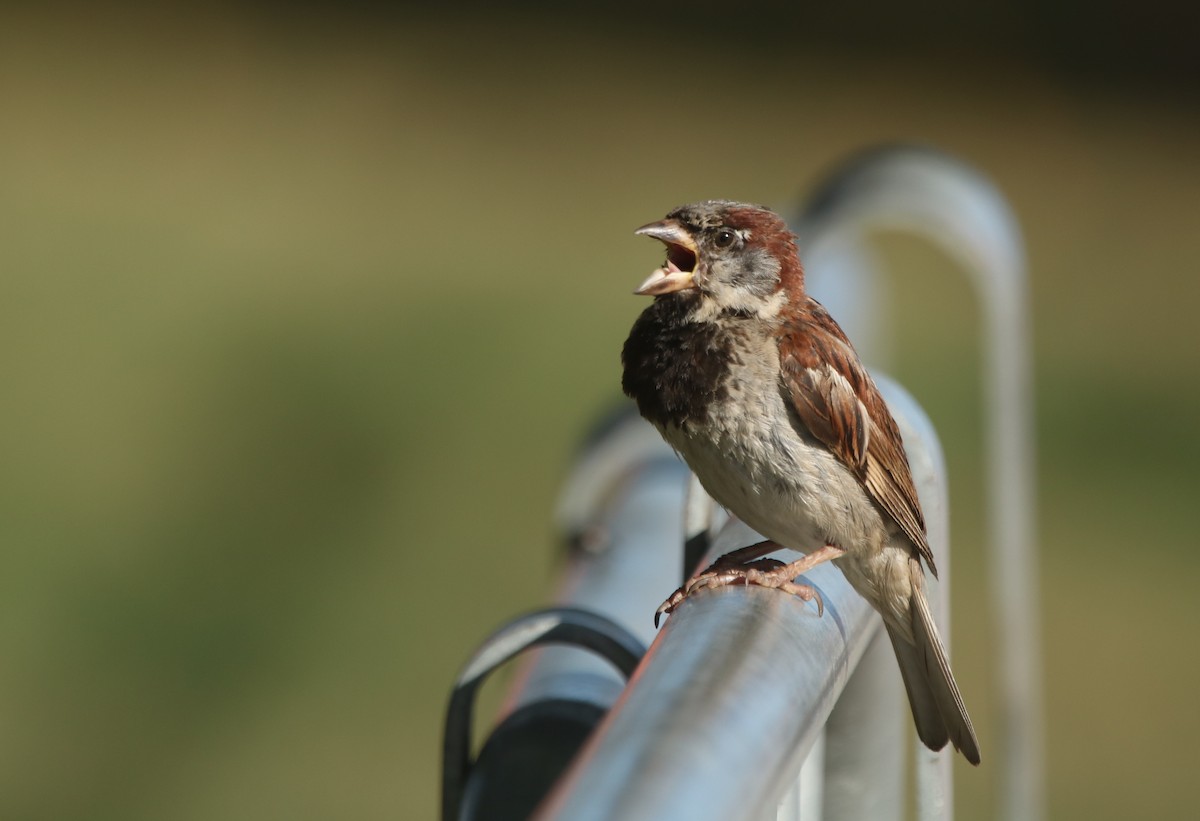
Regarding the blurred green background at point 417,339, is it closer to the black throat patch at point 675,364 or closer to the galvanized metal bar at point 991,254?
the galvanized metal bar at point 991,254

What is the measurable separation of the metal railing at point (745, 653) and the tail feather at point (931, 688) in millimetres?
24

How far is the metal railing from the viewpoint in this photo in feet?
2.83

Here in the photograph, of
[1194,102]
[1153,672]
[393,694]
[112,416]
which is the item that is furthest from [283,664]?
[1194,102]

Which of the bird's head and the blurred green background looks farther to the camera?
the blurred green background

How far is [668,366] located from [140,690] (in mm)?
4240

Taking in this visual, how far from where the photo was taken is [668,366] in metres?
1.96

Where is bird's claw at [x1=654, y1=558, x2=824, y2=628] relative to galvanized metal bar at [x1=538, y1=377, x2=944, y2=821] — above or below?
below

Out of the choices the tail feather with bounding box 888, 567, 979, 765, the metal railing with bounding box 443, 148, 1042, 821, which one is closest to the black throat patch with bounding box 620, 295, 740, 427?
the metal railing with bounding box 443, 148, 1042, 821

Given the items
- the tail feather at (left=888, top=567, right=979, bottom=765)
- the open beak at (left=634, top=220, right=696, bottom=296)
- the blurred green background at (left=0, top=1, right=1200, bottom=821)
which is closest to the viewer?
the tail feather at (left=888, top=567, right=979, bottom=765)

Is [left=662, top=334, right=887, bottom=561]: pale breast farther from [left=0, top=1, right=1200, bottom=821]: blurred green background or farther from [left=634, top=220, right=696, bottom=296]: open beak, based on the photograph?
[left=0, top=1, right=1200, bottom=821]: blurred green background

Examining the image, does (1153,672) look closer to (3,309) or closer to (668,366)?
(668,366)

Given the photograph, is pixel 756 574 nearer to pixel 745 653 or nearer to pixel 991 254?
pixel 745 653

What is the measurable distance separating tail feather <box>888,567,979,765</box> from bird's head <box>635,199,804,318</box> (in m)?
0.49

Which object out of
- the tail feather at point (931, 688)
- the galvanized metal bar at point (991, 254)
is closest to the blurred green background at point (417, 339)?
the galvanized metal bar at point (991, 254)
